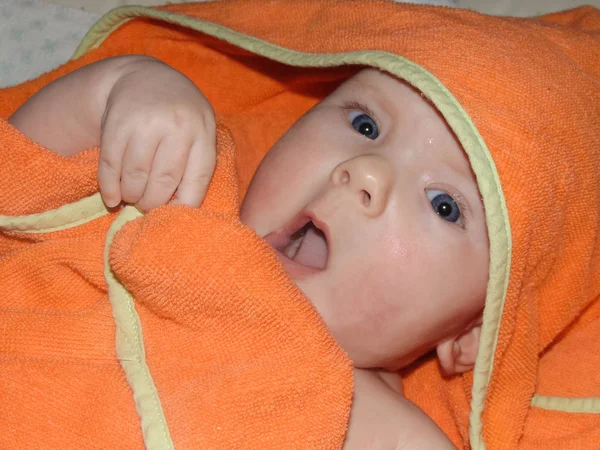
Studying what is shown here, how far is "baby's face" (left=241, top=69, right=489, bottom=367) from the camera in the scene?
44.3 inches

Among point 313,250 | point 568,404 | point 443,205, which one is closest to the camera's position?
point 443,205

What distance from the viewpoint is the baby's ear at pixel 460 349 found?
Result: 1.33 metres

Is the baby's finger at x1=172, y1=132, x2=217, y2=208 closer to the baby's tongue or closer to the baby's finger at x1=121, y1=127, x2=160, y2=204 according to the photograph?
the baby's finger at x1=121, y1=127, x2=160, y2=204

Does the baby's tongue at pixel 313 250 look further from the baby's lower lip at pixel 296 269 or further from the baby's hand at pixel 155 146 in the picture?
the baby's hand at pixel 155 146

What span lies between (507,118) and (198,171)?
1.49 feet

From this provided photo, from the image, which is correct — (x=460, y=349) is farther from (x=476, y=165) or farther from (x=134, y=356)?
(x=134, y=356)

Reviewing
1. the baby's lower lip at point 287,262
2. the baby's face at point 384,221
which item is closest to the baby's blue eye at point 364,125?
the baby's face at point 384,221

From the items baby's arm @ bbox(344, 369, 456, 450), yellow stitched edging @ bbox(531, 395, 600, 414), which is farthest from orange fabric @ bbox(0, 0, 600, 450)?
baby's arm @ bbox(344, 369, 456, 450)

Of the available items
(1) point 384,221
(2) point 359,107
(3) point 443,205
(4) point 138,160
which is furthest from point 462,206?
(4) point 138,160

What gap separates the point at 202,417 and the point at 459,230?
0.47m

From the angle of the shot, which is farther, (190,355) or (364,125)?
(364,125)

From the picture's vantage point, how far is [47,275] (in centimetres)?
Result: 116

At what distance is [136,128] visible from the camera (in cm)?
108

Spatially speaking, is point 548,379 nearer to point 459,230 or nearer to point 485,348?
point 485,348
